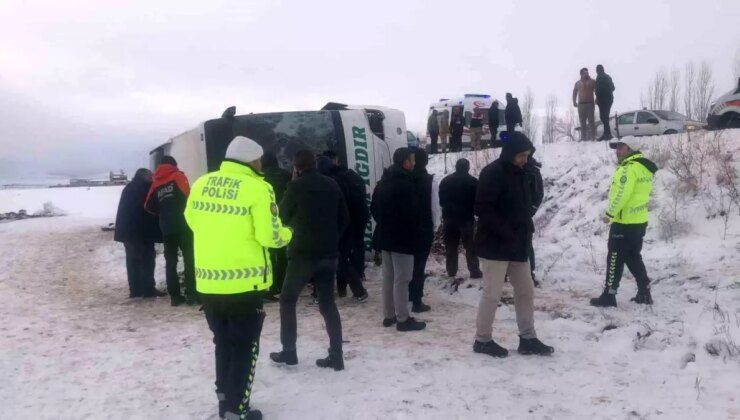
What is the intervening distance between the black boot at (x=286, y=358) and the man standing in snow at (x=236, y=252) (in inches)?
47.8

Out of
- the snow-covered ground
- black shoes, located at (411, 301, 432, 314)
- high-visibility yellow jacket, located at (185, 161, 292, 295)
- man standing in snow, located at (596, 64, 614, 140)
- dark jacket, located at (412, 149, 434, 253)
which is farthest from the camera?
man standing in snow, located at (596, 64, 614, 140)

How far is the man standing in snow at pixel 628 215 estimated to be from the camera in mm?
6332

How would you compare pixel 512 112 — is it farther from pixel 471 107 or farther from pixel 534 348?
pixel 534 348

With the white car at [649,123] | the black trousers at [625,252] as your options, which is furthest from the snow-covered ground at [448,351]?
the white car at [649,123]

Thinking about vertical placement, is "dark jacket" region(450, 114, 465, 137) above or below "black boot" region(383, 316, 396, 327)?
above

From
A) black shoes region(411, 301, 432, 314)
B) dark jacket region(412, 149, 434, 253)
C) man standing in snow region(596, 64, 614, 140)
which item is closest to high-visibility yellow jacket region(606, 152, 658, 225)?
dark jacket region(412, 149, 434, 253)

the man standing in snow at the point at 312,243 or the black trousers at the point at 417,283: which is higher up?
the man standing in snow at the point at 312,243

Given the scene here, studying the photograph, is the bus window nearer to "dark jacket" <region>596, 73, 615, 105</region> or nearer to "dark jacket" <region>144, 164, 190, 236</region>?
"dark jacket" <region>144, 164, 190, 236</region>

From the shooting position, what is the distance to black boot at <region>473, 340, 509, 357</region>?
5164mm

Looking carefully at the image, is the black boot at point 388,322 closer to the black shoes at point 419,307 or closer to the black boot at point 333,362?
the black shoes at point 419,307

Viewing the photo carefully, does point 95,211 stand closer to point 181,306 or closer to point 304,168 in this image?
point 181,306

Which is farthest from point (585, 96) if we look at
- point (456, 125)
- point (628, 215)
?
point (628, 215)

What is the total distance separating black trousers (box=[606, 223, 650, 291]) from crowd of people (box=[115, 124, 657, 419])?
0.01 m

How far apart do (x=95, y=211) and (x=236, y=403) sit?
31.7m
